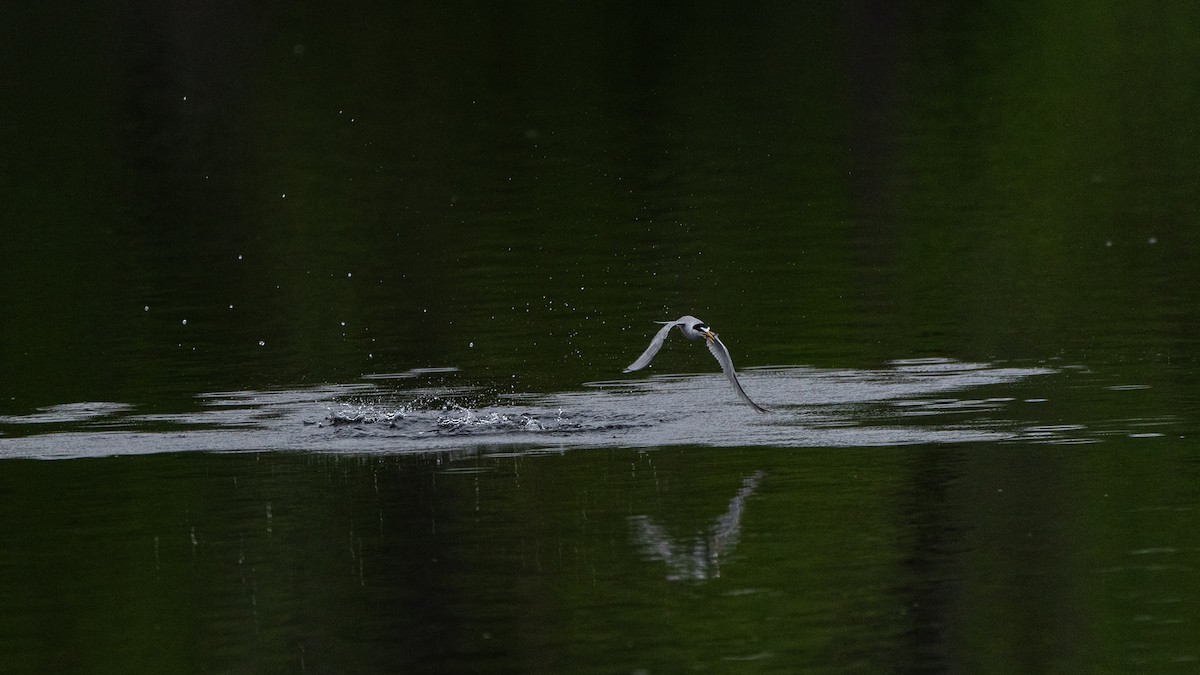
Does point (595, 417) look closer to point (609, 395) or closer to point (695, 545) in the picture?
point (609, 395)

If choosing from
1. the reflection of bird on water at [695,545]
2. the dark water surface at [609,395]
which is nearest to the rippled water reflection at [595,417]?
the dark water surface at [609,395]

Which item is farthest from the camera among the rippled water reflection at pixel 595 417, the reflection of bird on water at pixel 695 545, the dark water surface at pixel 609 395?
the rippled water reflection at pixel 595 417

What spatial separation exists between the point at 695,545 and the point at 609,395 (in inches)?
240

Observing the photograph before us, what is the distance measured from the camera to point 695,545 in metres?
15.7

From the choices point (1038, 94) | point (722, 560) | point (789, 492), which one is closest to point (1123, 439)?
point (789, 492)

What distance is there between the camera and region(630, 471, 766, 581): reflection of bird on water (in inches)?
593

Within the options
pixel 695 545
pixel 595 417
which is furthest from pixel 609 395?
pixel 695 545

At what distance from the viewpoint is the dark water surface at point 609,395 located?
1412cm

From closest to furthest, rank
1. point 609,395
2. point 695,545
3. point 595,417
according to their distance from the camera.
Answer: point 695,545
point 595,417
point 609,395

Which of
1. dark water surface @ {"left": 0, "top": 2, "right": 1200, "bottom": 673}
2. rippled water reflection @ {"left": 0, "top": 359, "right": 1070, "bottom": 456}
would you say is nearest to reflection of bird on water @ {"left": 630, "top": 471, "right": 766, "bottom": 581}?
dark water surface @ {"left": 0, "top": 2, "right": 1200, "bottom": 673}

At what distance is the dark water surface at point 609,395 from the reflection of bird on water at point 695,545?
41 mm

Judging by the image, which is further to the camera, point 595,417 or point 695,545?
point 595,417

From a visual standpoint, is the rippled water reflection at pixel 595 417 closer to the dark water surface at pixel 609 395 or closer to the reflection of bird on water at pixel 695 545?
the dark water surface at pixel 609 395

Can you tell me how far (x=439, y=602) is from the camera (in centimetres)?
1453
